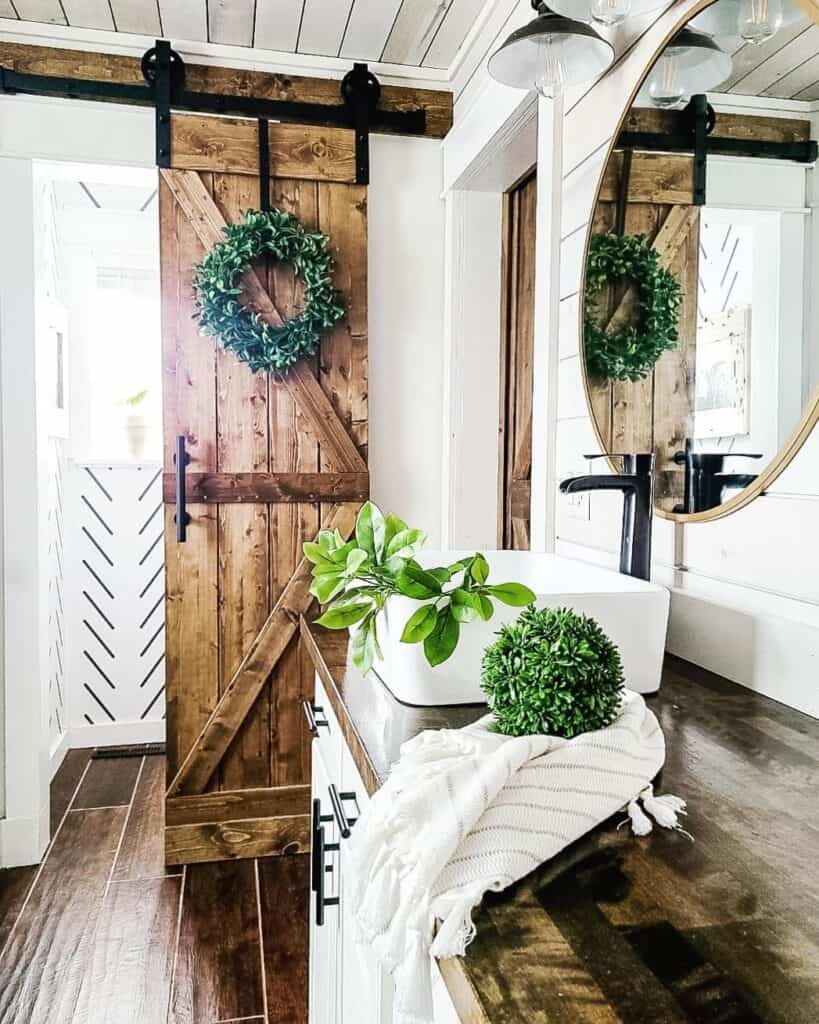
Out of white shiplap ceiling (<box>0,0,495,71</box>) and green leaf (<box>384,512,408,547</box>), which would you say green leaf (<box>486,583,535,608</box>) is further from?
white shiplap ceiling (<box>0,0,495,71</box>)

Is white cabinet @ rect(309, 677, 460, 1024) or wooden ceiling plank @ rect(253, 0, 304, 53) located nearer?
white cabinet @ rect(309, 677, 460, 1024)

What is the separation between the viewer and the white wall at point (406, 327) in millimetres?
2848

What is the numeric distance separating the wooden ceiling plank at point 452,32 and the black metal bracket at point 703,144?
1.23m

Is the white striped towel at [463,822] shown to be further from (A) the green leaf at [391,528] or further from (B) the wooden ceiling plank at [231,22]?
(B) the wooden ceiling plank at [231,22]

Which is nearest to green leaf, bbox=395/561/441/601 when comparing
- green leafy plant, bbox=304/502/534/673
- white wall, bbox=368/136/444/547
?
green leafy plant, bbox=304/502/534/673

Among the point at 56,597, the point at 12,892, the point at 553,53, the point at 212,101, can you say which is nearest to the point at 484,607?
the point at 553,53

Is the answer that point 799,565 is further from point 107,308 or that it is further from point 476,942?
point 107,308

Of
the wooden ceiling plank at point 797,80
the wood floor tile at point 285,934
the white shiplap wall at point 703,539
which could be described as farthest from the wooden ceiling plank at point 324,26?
the wood floor tile at point 285,934

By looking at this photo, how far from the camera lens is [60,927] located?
7.41ft

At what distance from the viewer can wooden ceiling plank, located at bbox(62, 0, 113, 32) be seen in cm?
239

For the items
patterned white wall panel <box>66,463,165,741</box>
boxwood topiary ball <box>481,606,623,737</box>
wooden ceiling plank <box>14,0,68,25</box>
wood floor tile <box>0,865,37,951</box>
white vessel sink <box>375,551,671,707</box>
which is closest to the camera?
boxwood topiary ball <box>481,606,623,737</box>

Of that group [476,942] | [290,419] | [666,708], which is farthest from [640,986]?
[290,419]

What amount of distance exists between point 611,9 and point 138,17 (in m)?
1.78

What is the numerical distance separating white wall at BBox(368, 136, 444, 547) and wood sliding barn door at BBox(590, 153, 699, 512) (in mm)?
1330
